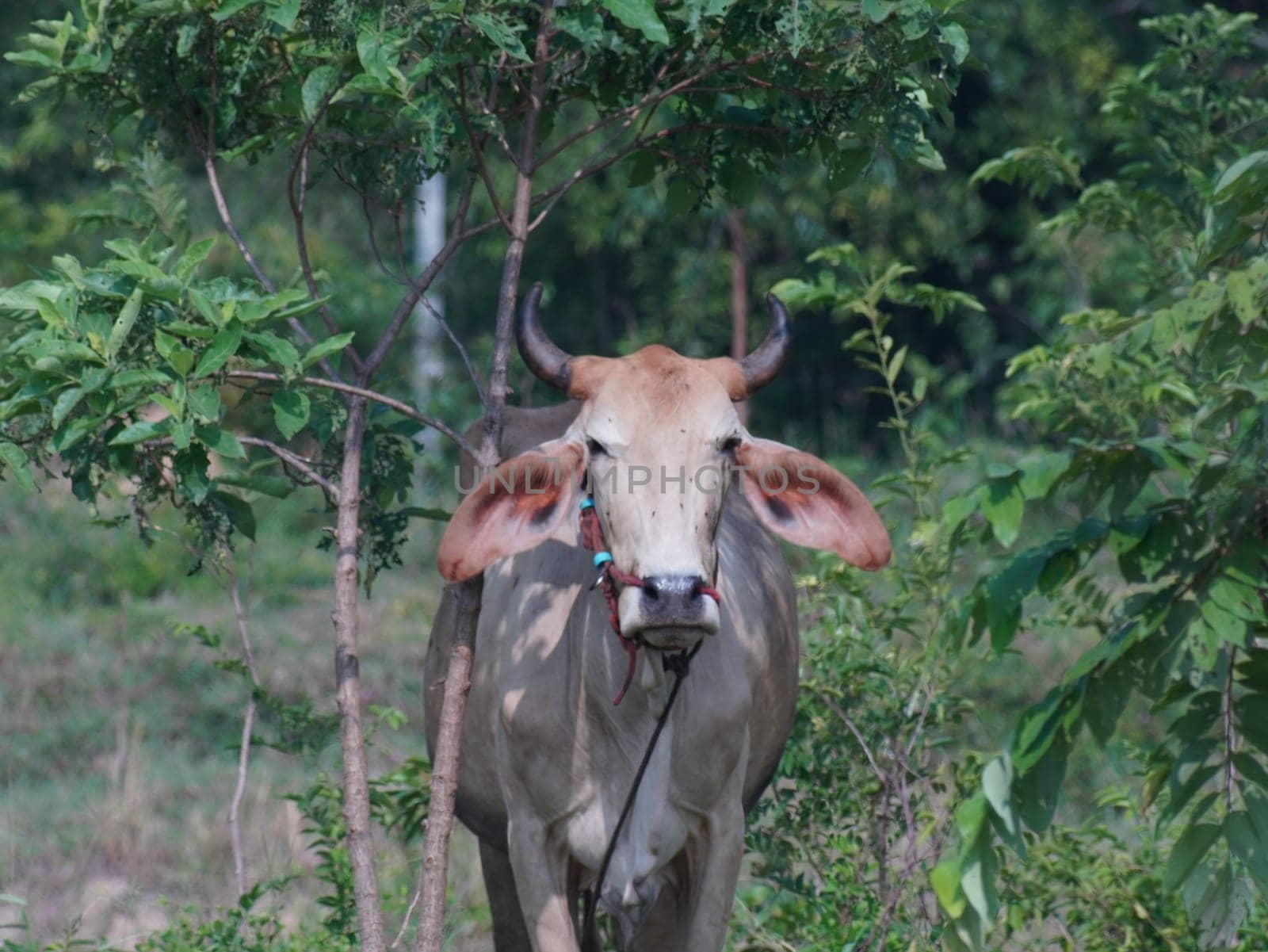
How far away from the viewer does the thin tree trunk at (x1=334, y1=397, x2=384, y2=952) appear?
4.08 meters

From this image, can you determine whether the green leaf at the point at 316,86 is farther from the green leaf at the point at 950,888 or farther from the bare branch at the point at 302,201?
the green leaf at the point at 950,888

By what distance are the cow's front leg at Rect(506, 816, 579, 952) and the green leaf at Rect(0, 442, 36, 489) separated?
1.41 m

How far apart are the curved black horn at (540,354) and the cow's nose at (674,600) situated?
2.49 ft

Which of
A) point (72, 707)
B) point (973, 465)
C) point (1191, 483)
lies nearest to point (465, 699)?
point (1191, 483)

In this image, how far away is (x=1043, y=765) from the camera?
3.01 meters

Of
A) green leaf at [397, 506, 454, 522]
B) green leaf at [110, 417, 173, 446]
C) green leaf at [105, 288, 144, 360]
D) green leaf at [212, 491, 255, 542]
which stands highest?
green leaf at [105, 288, 144, 360]

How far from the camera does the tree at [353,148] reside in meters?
3.67

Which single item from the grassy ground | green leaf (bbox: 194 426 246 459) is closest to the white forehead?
green leaf (bbox: 194 426 246 459)

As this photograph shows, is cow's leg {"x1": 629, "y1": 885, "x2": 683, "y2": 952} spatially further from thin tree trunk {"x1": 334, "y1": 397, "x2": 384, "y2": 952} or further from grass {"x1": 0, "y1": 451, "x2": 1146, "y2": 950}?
grass {"x1": 0, "y1": 451, "x2": 1146, "y2": 950}

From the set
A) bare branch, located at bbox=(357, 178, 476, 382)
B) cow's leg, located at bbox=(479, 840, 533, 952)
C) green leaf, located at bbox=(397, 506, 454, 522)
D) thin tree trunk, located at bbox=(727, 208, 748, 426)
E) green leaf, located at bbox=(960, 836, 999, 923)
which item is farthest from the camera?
thin tree trunk, located at bbox=(727, 208, 748, 426)

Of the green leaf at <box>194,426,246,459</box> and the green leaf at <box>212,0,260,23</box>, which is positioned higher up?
the green leaf at <box>212,0,260,23</box>

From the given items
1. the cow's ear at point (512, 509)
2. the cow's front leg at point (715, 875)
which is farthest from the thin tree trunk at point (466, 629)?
the cow's front leg at point (715, 875)

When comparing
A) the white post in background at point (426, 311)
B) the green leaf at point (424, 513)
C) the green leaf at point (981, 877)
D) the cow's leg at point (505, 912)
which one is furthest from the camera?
the white post in background at point (426, 311)

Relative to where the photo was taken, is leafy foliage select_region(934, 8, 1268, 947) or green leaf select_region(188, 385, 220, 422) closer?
leafy foliage select_region(934, 8, 1268, 947)
